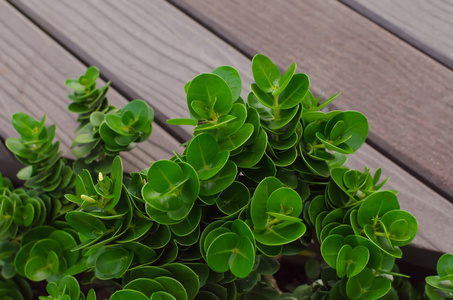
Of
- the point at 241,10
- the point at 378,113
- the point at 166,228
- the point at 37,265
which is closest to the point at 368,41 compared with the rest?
the point at 378,113

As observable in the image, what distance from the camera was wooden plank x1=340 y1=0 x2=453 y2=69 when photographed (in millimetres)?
854

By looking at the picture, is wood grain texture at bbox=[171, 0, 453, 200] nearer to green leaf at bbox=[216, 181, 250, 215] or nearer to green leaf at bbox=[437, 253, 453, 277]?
green leaf at bbox=[437, 253, 453, 277]

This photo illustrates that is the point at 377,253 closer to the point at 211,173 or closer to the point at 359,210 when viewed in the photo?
the point at 359,210

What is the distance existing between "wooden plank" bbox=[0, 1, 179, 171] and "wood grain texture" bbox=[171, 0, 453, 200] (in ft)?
0.91

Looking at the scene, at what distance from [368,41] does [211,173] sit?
592 millimetres

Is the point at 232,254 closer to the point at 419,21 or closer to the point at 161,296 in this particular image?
the point at 161,296

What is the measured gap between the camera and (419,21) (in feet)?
2.90

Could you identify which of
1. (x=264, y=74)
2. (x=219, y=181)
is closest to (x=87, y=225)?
(x=219, y=181)

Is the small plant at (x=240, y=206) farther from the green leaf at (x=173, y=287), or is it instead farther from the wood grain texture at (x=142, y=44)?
the wood grain texture at (x=142, y=44)

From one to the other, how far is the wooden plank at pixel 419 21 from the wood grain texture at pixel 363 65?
2 cm

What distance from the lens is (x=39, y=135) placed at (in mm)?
670

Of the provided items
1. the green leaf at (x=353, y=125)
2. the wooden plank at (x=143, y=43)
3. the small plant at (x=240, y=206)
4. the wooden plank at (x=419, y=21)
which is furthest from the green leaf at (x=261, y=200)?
the wooden plank at (x=419, y=21)

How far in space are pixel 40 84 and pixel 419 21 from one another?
0.81m

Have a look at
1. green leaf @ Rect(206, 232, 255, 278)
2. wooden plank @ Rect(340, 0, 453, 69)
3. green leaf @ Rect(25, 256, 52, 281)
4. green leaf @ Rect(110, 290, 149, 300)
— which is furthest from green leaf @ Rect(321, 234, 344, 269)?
wooden plank @ Rect(340, 0, 453, 69)
